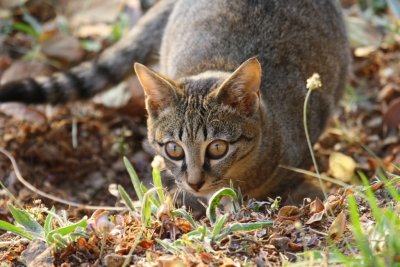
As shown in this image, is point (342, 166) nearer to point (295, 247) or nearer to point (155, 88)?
point (155, 88)

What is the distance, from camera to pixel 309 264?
2.61 m

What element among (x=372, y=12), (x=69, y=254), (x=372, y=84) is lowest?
(x=372, y=84)

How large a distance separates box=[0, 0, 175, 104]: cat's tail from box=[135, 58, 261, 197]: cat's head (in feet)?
4.37

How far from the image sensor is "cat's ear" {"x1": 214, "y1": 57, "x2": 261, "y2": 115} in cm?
379

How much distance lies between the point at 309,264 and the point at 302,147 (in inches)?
82.6

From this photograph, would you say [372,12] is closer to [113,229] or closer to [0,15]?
[0,15]

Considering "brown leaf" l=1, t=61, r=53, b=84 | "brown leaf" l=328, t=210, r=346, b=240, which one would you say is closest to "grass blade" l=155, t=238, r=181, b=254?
"brown leaf" l=328, t=210, r=346, b=240

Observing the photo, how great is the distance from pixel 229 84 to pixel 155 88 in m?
0.43

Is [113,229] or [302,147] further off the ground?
[113,229]

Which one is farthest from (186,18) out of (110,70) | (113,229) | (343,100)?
(113,229)

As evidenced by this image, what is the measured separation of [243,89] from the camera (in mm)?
3904

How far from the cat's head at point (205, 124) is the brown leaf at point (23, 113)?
1.75 m

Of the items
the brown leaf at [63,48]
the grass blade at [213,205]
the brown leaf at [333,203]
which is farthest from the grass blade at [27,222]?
the brown leaf at [63,48]

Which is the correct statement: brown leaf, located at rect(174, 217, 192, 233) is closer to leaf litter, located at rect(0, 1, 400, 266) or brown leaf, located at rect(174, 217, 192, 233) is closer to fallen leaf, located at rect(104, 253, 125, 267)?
leaf litter, located at rect(0, 1, 400, 266)
